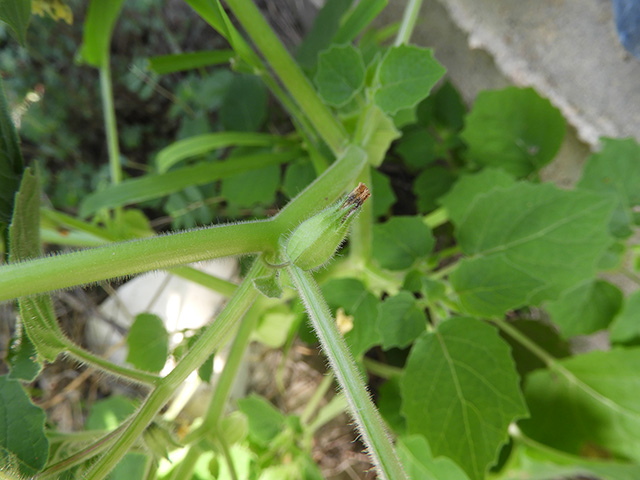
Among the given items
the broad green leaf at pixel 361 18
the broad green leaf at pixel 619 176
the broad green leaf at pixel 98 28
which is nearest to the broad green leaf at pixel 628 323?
the broad green leaf at pixel 619 176

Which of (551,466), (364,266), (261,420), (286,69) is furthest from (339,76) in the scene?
(551,466)

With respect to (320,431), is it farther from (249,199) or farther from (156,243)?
(156,243)

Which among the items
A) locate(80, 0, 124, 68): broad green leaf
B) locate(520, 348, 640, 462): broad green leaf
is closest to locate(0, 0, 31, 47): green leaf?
locate(80, 0, 124, 68): broad green leaf

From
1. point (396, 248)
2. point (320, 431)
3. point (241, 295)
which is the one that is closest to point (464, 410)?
point (396, 248)

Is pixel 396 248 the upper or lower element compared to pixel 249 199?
lower

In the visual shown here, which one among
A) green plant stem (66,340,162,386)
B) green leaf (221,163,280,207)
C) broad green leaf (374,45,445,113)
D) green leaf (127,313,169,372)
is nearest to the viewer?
green plant stem (66,340,162,386)

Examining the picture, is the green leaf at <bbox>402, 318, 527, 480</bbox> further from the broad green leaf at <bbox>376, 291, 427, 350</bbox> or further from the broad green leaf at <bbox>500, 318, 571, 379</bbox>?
the broad green leaf at <bbox>500, 318, 571, 379</bbox>

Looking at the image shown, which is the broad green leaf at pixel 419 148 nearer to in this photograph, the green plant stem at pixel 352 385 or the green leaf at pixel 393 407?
the green leaf at pixel 393 407
